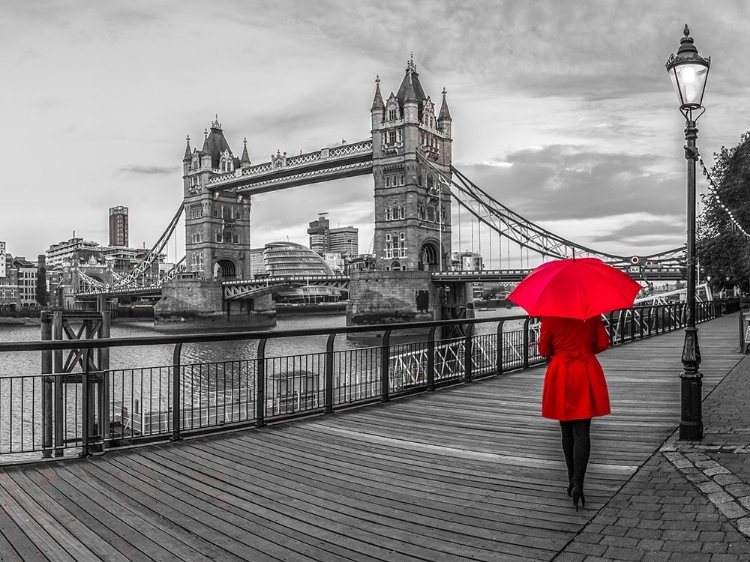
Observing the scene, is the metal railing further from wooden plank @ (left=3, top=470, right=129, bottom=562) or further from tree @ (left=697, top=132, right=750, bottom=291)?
tree @ (left=697, top=132, right=750, bottom=291)

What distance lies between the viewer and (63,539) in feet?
13.0

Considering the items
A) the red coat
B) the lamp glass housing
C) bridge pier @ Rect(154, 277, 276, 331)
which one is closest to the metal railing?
the red coat

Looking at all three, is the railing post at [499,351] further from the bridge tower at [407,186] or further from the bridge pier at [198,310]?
the bridge pier at [198,310]

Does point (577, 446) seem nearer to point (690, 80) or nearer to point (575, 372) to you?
point (575, 372)

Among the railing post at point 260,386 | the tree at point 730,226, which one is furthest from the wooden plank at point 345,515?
the tree at point 730,226

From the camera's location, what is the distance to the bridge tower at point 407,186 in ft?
203

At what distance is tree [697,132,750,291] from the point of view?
99.1 feet

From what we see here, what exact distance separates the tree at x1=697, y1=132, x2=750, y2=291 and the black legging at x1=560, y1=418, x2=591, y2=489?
2726cm

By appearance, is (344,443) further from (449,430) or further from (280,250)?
(280,250)

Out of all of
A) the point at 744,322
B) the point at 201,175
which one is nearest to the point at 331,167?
the point at 201,175

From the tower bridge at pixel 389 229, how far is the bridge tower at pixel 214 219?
0.16 meters

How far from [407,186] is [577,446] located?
58.7 meters

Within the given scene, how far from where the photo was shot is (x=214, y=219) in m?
85.8

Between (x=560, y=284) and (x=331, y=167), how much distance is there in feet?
220
